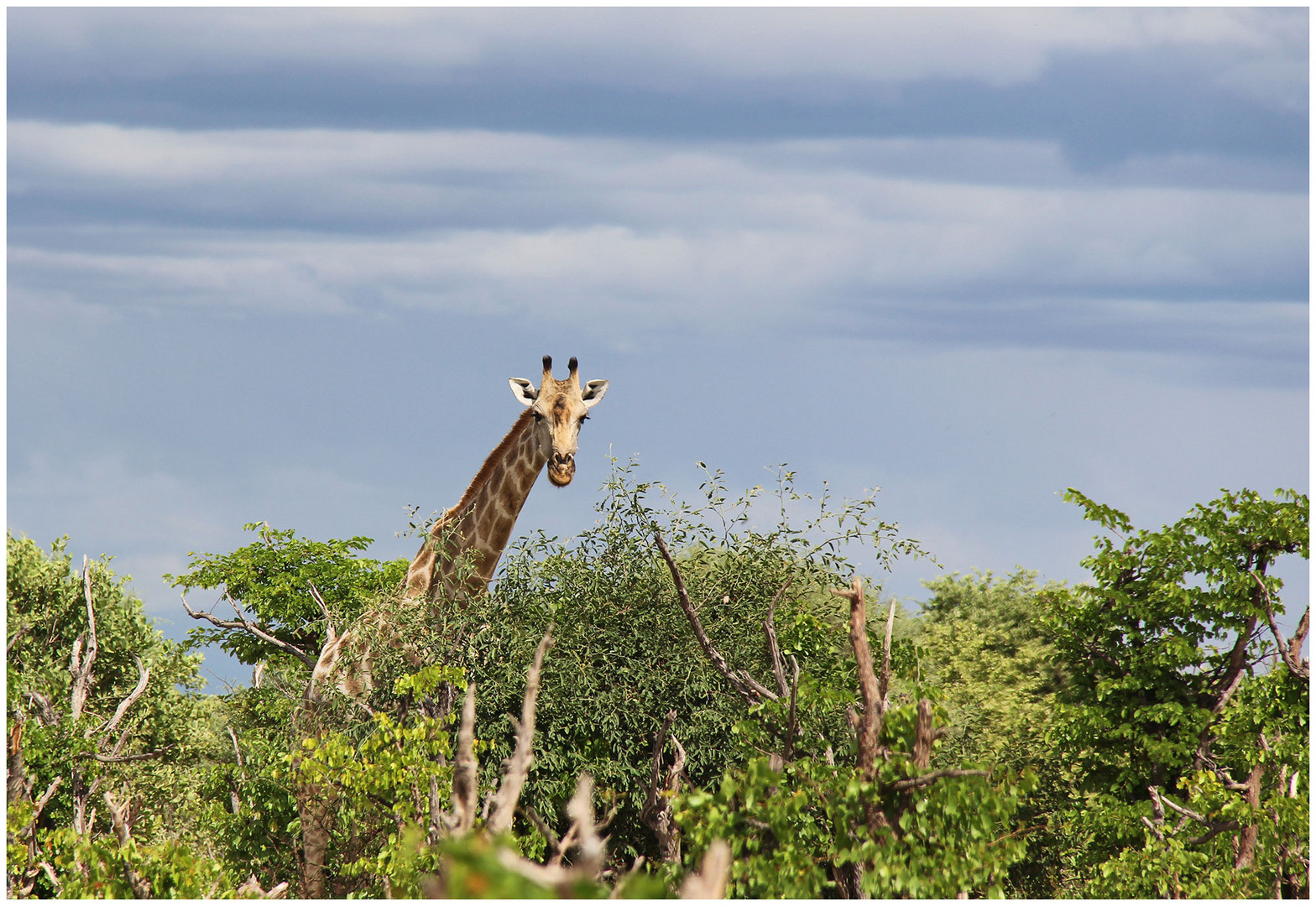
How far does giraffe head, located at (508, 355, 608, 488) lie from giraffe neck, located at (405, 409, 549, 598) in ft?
1.17

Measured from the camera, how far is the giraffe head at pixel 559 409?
2047cm

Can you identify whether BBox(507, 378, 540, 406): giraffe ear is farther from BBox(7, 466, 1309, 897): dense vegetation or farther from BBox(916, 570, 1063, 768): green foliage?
BBox(916, 570, 1063, 768): green foliage

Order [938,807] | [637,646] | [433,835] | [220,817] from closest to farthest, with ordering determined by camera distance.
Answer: [938,807] < [433,835] < [637,646] < [220,817]

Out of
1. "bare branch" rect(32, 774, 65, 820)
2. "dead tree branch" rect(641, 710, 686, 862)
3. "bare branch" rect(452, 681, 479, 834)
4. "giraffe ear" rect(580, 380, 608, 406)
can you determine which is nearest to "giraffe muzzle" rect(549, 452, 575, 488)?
"giraffe ear" rect(580, 380, 608, 406)

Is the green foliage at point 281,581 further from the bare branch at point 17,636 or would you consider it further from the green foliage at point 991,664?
the green foliage at point 991,664

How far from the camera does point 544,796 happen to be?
20.0 metres

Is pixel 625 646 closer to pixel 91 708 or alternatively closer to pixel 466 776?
pixel 466 776

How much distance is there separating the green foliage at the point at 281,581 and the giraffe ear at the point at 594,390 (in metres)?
13.7

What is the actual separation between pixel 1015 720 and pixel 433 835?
22919mm

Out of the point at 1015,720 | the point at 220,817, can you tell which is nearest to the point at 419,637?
the point at 220,817

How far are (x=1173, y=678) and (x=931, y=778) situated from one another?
16517mm

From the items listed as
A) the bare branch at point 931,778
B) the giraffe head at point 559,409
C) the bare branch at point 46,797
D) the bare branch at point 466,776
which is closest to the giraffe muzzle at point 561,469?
the giraffe head at point 559,409

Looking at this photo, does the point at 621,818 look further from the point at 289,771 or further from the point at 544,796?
the point at 289,771

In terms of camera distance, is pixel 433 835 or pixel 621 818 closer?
pixel 433 835
